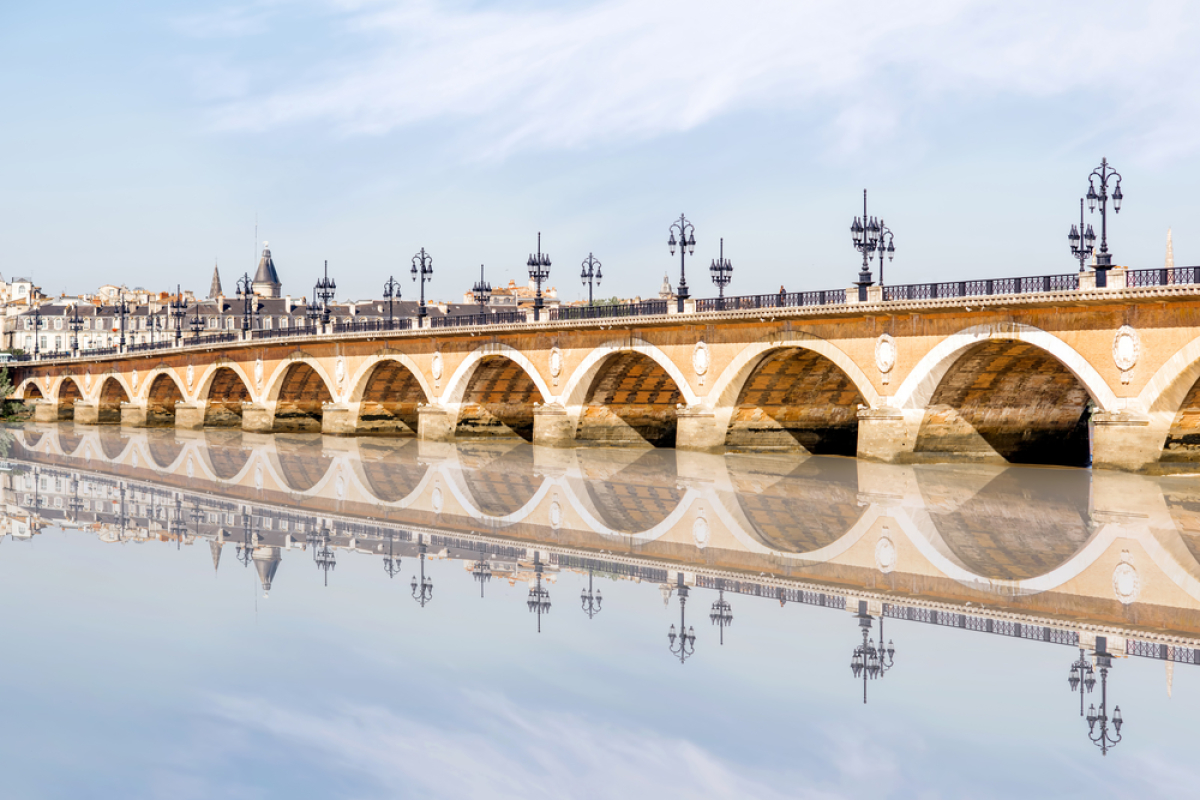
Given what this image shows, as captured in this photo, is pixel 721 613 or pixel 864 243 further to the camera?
pixel 864 243

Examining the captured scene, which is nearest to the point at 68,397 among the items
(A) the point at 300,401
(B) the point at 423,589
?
(A) the point at 300,401

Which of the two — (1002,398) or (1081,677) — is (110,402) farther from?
(1081,677)

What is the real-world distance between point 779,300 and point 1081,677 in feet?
78.4

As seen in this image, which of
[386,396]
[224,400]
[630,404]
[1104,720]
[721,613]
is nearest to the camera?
[1104,720]

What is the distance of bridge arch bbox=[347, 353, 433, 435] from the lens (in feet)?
171

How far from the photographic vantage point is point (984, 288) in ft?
95.7

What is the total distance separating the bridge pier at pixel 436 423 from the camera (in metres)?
47.3

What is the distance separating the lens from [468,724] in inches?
402

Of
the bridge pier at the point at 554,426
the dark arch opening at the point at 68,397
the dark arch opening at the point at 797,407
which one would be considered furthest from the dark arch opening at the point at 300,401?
the dark arch opening at the point at 68,397

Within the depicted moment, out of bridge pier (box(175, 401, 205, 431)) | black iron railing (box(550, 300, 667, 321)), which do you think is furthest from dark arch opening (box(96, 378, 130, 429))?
black iron railing (box(550, 300, 667, 321))

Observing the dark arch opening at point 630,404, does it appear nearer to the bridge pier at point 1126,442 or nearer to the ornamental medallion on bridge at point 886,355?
the ornamental medallion on bridge at point 886,355

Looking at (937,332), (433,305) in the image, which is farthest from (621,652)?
(433,305)

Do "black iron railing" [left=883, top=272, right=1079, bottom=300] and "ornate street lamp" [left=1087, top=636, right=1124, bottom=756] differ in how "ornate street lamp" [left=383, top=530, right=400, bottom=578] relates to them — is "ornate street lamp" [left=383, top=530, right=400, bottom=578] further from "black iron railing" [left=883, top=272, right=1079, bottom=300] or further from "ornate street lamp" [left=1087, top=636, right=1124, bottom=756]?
"black iron railing" [left=883, top=272, right=1079, bottom=300]

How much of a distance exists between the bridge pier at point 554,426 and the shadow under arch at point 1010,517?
1370 centimetres
